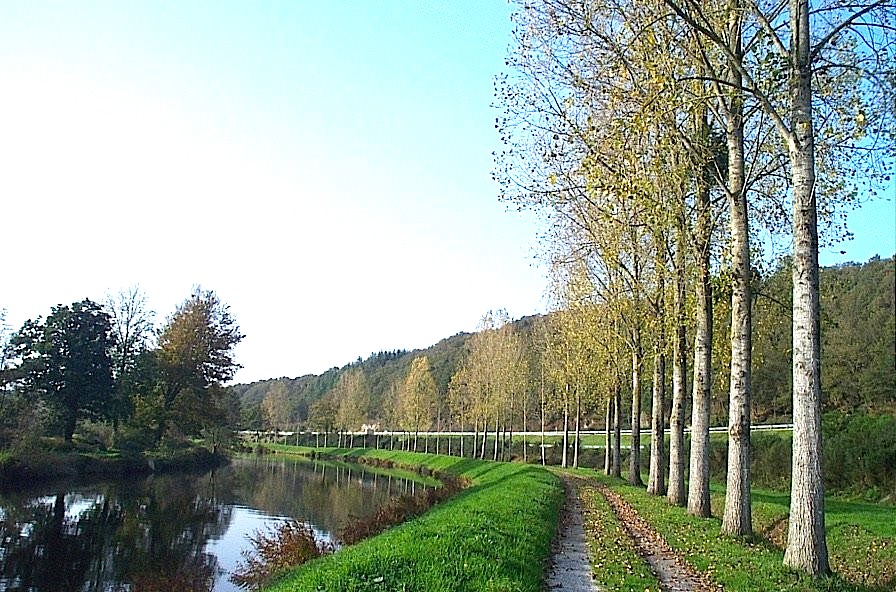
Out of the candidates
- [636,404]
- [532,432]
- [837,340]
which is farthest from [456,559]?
[532,432]

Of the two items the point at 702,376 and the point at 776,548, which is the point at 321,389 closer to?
the point at 702,376

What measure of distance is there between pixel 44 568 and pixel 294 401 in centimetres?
13058

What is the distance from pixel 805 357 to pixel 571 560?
16.7 ft

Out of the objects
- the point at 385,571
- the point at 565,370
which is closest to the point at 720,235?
the point at 385,571

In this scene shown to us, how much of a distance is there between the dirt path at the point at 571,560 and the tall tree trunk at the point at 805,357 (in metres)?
3.03

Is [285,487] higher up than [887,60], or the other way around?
[887,60]

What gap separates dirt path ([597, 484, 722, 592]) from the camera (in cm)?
1032

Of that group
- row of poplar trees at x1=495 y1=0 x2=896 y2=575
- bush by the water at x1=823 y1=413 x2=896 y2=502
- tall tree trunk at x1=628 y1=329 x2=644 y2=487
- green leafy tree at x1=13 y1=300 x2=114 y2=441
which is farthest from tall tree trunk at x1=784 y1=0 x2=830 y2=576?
green leafy tree at x1=13 y1=300 x2=114 y2=441

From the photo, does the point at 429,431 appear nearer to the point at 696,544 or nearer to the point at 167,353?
the point at 167,353

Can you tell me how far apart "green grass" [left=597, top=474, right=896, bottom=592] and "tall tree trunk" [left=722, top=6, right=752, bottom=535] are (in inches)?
24.3

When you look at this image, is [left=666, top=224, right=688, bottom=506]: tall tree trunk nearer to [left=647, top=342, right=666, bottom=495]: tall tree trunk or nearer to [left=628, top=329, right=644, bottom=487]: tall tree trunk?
[left=647, top=342, right=666, bottom=495]: tall tree trunk

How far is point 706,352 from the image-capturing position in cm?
1742

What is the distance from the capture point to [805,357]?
35.3 ft

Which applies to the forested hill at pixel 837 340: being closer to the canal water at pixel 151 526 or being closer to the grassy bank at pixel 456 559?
the grassy bank at pixel 456 559
